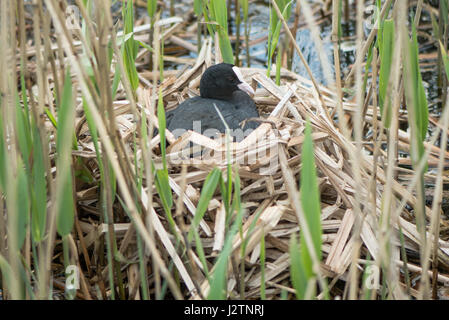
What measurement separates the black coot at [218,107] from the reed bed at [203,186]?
0.10 meters

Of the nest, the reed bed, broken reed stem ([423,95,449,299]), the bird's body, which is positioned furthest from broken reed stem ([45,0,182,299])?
the bird's body

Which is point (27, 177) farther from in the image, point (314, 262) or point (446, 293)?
point (446, 293)

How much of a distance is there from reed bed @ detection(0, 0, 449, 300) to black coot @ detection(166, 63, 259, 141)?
0.10m

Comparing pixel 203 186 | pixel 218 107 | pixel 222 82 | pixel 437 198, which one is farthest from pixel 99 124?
pixel 222 82

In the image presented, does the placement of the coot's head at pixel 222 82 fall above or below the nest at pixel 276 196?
above

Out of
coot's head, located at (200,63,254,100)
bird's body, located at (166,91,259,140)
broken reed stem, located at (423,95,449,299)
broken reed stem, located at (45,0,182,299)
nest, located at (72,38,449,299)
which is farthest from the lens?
coot's head, located at (200,63,254,100)

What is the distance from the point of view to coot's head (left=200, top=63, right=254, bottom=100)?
2.65 meters

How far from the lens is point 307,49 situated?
3.97m

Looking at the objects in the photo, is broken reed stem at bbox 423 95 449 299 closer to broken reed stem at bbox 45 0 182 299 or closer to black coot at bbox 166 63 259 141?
broken reed stem at bbox 45 0 182 299

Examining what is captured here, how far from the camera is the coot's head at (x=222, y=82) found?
265cm

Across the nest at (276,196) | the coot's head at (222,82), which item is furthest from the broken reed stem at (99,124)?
the coot's head at (222,82)

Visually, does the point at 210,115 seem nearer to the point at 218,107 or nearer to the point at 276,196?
the point at 218,107

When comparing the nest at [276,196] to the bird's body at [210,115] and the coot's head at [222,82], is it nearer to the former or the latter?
the bird's body at [210,115]

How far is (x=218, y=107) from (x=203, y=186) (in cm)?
80
